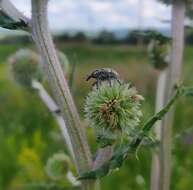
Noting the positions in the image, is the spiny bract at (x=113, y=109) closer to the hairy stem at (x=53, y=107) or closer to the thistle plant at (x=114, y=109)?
the thistle plant at (x=114, y=109)

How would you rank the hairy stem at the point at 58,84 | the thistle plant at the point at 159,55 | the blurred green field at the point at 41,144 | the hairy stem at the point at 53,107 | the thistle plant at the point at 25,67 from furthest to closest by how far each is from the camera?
the blurred green field at the point at 41,144 < the thistle plant at the point at 25,67 < the thistle plant at the point at 159,55 < the hairy stem at the point at 53,107 < the hairy stem at the point at 58,84

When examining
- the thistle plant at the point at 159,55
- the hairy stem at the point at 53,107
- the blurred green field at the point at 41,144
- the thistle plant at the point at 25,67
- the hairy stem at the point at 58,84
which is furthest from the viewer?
the blurred green field at the point at 41,144

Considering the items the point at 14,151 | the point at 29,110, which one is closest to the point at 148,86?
the point at 29,110

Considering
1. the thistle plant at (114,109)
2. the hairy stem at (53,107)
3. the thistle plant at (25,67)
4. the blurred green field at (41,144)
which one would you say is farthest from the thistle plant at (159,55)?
the thistle plant at (114,109)

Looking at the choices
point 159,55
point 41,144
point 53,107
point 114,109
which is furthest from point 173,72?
point 41,144

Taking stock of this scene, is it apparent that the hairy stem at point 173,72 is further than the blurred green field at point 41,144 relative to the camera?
No

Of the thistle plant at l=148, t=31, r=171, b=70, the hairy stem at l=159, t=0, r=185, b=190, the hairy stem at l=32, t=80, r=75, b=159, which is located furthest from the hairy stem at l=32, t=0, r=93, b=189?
the thistle plant at l=148, t=31, r=171, b=70

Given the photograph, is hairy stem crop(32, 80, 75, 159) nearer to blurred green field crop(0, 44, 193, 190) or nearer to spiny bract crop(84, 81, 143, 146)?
blurred green field crop(0, 44, 193, 190)

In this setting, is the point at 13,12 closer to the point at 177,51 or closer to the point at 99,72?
the point at 99,72
